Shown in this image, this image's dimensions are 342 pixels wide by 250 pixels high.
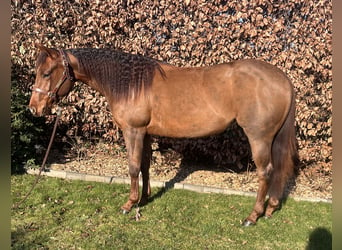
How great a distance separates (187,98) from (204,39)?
1.63m

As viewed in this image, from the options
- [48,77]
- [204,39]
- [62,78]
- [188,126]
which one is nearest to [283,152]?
[188,126]

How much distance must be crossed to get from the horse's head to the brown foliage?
5.84 ft

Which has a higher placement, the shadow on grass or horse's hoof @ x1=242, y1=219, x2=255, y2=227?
the shadow on grass

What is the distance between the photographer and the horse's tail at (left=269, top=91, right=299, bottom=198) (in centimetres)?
343

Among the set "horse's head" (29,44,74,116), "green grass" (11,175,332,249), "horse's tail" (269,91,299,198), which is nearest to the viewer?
"green grass" (11,175,332,249)

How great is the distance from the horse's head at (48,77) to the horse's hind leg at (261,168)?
89.3 inches

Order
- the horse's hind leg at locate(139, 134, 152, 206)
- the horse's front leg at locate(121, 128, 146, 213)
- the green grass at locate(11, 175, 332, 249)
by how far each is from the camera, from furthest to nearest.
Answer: the horse's hind leg at locate(139, 134, 152, 206)
the horse's front leg at locate(121, 128, 146, 213)
the green grass at locate(11, 175, 332, 249)

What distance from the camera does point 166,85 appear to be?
3.48 meters

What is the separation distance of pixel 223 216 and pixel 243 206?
444 millimetres

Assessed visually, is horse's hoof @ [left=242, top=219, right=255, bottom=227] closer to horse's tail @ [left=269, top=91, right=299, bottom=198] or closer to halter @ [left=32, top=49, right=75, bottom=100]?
horse's tail @ [left=269, top=91, right=299, bottom=198]

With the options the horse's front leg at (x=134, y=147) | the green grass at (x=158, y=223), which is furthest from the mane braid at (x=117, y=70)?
the green grass at (x=158, y=223)

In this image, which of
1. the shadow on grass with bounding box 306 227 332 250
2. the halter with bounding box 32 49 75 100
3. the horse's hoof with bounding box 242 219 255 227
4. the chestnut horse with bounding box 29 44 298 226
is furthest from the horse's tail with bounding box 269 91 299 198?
the halter with bounding box 32 49 75 100

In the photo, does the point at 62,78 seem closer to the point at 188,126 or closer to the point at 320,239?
the point at 188,126

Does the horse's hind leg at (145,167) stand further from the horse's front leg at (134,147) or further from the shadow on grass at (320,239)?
the shadow on grass at (320,239)
